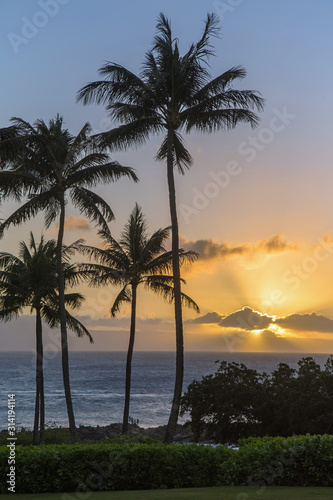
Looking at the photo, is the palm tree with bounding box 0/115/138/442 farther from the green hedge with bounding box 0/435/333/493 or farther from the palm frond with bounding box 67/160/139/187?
the green hedge with bounding box 0/435/333/493

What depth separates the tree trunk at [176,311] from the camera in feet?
59.2

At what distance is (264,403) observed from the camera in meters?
20.5

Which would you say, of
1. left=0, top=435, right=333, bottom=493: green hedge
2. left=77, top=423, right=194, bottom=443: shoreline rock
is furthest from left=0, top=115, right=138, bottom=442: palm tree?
left=77, top=423, right=194, bottom=443: shoreline rock

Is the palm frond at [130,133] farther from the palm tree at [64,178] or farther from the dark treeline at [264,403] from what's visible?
the dark treeline at [264,403]

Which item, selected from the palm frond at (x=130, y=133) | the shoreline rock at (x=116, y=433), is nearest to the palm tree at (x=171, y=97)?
the palm frond at (x=130, y=133)

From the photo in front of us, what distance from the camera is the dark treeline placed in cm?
1948

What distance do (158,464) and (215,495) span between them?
2.24 meters

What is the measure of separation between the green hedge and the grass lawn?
53cm

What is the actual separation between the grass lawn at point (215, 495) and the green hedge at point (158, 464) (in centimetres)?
53

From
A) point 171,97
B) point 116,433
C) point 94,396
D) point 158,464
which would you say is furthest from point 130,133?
point 94,396

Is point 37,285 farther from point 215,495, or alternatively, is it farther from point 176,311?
point 215,495

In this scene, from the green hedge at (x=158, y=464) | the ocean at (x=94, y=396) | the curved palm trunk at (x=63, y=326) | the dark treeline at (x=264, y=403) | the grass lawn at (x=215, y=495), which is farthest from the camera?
the ocean at (x=94, y=396)

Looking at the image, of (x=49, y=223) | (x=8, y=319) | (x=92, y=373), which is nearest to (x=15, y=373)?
(x=92, y=373)

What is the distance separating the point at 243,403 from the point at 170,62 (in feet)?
45.0
